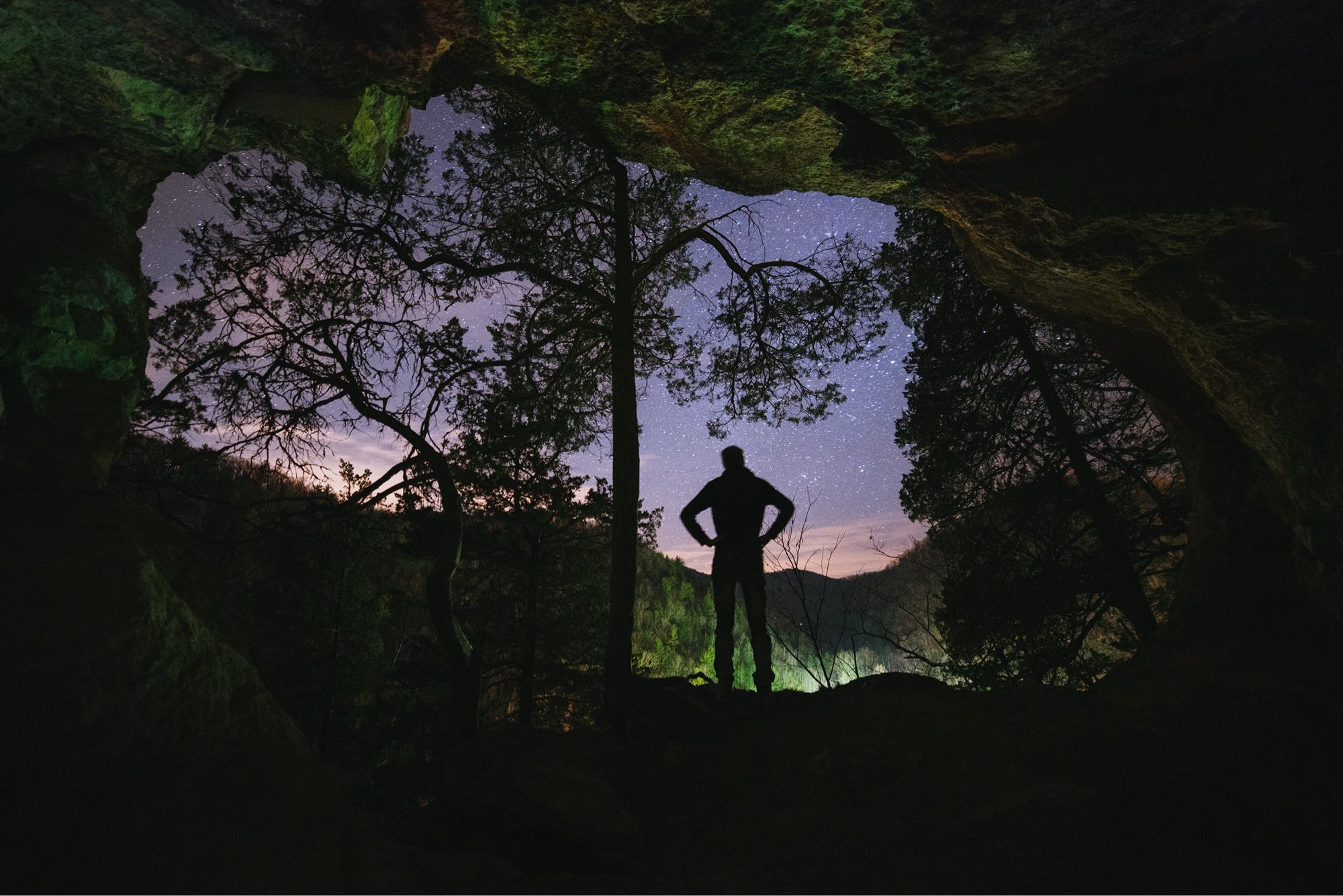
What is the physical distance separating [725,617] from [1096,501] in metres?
5.12

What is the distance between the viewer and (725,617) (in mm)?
5734

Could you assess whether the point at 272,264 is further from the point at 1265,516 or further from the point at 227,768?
the point at 1265,516

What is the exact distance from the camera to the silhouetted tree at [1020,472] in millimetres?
7500

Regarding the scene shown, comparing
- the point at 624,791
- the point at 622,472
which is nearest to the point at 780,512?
the point at 622,472

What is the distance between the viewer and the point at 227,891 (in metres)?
2.21

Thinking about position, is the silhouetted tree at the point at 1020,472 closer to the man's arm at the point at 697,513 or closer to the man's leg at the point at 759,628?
the man's leg at the point at 759,628

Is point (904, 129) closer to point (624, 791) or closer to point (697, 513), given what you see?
point (697, 513)

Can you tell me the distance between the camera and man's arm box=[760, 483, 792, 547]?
227 inches

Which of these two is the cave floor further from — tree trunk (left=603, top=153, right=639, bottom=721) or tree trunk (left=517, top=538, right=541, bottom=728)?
tree trunk (left=517, top=538, right=541, bottom=728)

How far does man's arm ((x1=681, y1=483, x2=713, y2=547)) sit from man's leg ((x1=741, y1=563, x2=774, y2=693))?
1.85ft

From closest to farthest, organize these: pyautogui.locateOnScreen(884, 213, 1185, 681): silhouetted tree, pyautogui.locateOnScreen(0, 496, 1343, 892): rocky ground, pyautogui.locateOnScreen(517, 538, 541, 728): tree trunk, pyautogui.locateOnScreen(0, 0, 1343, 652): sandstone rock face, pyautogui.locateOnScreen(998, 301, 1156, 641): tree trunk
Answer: pyautogui.locateOnScreen(0, 496, 1343, 892): rocky ground
pyautogui.locateOnScreen(0, 0, 1343, 652): sandstone rock face
pyautogui.locateOnScreen(998, 301, 1156, 641): tree trunk
pyautogui.locateOnScreen(884, 213, 1185, 681): silhouetted tree
pyautogui.locateOnScreen(517, 538, 541, 728): tree trunk

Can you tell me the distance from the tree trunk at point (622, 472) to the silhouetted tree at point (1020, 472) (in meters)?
3.77

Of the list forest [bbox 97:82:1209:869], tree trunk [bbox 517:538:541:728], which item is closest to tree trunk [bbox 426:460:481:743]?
forest [bbox 97:82:1209:869]

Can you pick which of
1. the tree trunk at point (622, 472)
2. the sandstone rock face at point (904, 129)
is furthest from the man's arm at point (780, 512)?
the sandstone rock face at point (904, 129)
